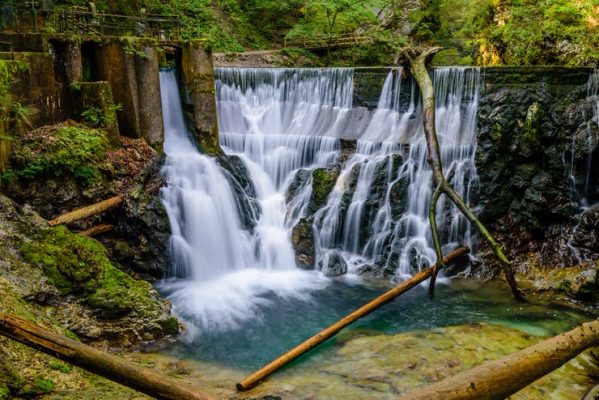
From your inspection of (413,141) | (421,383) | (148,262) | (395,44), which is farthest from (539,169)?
(395,44)

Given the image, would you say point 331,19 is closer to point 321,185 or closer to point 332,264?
point 321,185

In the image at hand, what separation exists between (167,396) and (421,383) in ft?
11.3

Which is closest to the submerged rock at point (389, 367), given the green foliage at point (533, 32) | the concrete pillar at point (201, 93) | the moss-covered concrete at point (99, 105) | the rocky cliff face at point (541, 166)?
the rocky cliff face at point (541, 166)

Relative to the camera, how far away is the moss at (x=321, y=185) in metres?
12.2

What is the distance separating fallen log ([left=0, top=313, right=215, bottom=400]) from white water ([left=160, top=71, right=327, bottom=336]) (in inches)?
197

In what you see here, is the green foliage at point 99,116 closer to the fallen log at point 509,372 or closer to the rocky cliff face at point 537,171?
the rocky cliff face at point 537,171

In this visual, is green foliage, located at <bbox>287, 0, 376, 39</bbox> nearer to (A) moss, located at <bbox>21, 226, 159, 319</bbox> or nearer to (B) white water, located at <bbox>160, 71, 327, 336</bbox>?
(B) white water, located at <bbox>160, 71, 327, 336</bbox>

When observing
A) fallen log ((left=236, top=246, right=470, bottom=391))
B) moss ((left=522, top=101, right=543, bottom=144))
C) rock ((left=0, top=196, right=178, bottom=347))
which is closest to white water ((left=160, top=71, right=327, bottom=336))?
rock ((left=0, top=196, right=178, bottom=347))

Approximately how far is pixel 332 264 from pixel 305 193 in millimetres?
2261

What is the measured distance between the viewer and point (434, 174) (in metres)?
9.65

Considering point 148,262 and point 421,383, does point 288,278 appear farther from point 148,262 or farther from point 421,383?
point 421,383

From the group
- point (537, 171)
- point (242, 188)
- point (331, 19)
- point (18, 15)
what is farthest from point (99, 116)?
point (331, 19)

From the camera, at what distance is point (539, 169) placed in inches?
432

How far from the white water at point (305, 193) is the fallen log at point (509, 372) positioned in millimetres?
5446
